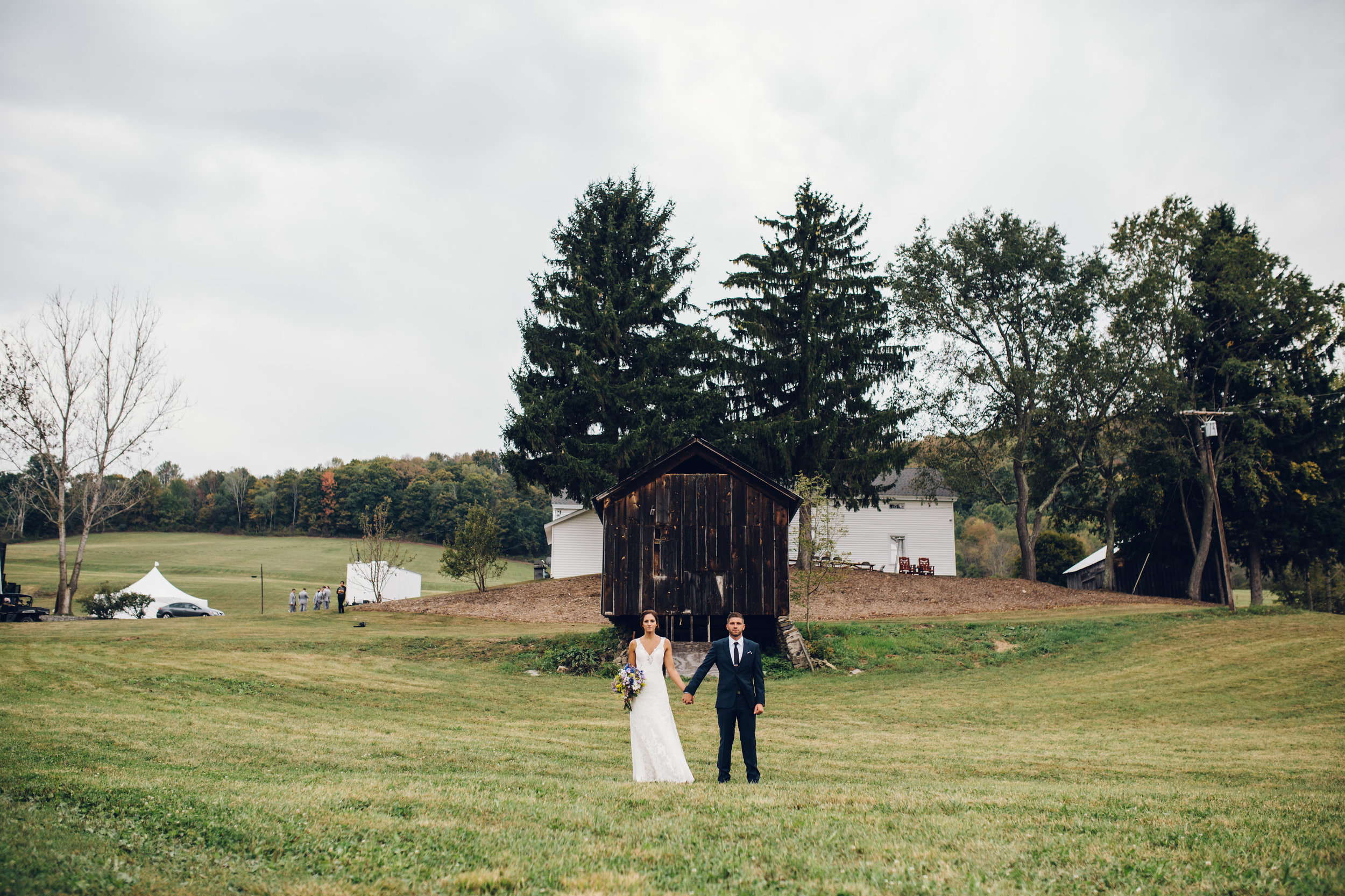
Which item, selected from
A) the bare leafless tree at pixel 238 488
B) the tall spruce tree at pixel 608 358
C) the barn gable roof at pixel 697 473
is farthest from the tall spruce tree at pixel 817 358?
the bare leafless tree at pixel 238 488

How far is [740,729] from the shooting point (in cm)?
841

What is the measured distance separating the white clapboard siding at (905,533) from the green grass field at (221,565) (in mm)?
32370

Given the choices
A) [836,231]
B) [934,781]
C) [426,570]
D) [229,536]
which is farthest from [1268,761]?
[229,536]

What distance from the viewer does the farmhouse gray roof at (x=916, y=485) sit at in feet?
124

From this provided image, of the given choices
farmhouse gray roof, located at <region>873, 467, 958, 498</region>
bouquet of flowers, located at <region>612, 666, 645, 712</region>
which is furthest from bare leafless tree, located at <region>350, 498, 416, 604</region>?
bouquet of flowers, located at <region>612, 666, 645, 712</region>

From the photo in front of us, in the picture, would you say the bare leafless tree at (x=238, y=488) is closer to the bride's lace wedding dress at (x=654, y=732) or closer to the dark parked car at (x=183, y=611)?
the dark parked car at (x=183, y=611)

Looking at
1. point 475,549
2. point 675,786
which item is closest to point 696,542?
point 675,786

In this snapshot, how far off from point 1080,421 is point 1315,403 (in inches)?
354

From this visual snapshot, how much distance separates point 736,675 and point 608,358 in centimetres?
2670

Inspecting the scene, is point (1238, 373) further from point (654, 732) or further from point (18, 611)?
point (18, 611)

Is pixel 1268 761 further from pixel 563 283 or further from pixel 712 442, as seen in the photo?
pixel 563 283

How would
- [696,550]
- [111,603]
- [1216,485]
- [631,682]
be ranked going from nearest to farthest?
[631,682] → [696,550] → [1216,485] → [111,603]

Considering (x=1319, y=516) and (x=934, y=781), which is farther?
(x=1319, y=516)

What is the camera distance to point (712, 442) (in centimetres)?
3275
